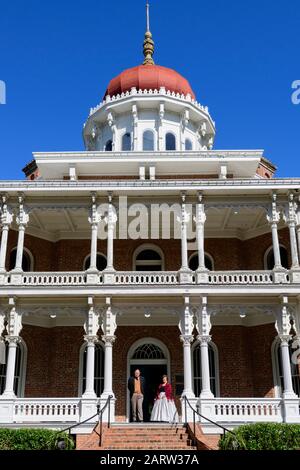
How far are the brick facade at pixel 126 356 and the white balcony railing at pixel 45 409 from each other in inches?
135

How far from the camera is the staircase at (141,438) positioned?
1644 cm

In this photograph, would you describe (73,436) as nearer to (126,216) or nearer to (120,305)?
(120,305)

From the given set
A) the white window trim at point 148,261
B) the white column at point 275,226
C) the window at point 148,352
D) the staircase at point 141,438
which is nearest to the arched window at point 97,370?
the window at point 148,352

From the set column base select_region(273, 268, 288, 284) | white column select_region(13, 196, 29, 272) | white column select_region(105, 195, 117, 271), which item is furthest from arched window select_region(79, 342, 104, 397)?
column base select_region(273, 268, 288, 284)

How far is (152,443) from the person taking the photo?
16.8m

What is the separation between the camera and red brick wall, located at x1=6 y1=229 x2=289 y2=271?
2555 centimetres

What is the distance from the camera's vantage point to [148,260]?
25875mm

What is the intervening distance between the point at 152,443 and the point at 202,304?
6235mm

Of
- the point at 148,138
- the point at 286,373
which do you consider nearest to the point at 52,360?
the point at 286,373

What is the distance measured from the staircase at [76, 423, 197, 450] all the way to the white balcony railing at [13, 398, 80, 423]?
5.63 feet

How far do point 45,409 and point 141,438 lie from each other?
4.67 metres

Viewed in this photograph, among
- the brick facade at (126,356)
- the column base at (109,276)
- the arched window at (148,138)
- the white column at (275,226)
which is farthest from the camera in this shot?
the arched window at (148,138)

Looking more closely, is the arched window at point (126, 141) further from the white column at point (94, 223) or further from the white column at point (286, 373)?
the white column at point (286, 373)
